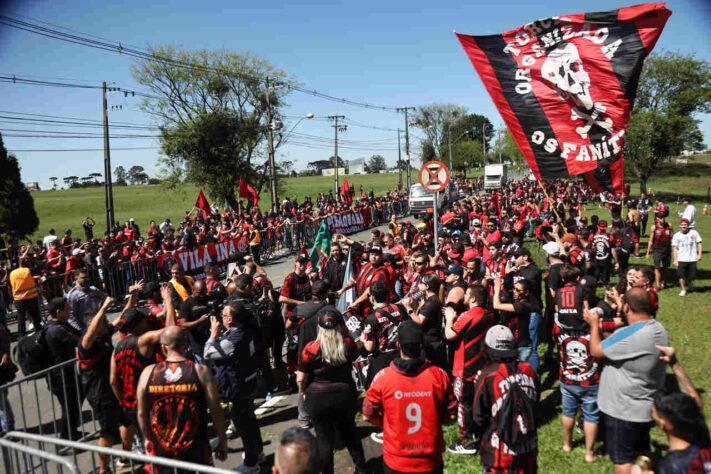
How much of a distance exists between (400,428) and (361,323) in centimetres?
265

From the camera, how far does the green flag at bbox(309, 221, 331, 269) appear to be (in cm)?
1094

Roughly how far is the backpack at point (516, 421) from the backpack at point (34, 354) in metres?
5.18

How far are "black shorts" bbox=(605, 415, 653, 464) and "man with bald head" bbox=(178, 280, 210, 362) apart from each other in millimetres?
4652

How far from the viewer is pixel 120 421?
525 cm

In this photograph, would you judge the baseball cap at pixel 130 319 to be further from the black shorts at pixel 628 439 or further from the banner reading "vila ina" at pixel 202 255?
the banner reading "vila ina" at pixel 202 255

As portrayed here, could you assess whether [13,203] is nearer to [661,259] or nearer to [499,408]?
[661,259]

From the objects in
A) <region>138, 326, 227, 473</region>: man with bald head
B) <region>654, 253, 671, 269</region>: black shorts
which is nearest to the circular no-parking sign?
<region>138, 326, 227, 473</region>: man with bald head

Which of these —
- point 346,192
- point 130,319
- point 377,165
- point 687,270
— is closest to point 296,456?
point 130,319

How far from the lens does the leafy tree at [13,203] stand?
33.8 meters

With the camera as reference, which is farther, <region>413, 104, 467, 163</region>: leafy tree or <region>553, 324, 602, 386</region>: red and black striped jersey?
<region>413, 104, 467, 163</region>: leafy tree

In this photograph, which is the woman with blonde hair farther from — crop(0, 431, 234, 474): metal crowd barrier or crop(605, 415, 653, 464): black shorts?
crop(605, 415, 653, 464): black shorts

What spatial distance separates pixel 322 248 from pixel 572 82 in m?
6.47

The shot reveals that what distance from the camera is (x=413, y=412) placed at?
11.6ft

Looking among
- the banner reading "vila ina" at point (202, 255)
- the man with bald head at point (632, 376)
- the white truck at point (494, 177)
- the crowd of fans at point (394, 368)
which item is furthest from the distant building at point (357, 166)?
the man with bald head at point (632, 376)
